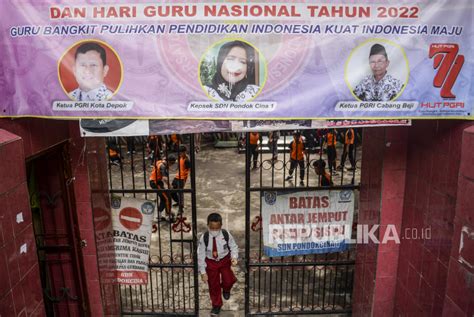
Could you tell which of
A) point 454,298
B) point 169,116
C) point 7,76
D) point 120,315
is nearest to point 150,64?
point 169,116

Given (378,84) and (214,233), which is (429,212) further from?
(214,233)

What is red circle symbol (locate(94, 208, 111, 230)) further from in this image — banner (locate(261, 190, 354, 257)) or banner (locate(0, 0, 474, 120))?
banner (locate(261, 190, 354, 257))

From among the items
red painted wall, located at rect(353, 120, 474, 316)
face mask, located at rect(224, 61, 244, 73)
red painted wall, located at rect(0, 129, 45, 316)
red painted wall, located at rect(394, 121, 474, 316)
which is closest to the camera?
red painted wall, located at rect(0, 129, 45, 316)

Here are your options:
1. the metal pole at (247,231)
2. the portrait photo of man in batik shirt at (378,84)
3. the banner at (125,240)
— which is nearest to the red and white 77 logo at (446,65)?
the portrait photo of man in batik shirt at (378,84)

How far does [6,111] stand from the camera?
3.33 m

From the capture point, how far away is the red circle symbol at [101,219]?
15.2 ft

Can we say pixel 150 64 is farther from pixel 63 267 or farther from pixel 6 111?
pixel 63 267

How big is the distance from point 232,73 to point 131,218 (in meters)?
2.61

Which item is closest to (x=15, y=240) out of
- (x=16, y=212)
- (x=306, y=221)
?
(x=16, y=212)

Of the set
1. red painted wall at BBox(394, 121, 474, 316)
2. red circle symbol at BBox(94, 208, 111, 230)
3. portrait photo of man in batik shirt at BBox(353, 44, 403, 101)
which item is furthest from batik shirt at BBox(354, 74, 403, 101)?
red circle symbol at BBox(94, 208, 111, 230)

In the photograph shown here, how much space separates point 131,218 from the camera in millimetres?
4902

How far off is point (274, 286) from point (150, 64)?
167 inches

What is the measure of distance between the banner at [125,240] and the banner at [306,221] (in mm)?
1607

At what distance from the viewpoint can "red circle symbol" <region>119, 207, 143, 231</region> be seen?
4887 millimetres
